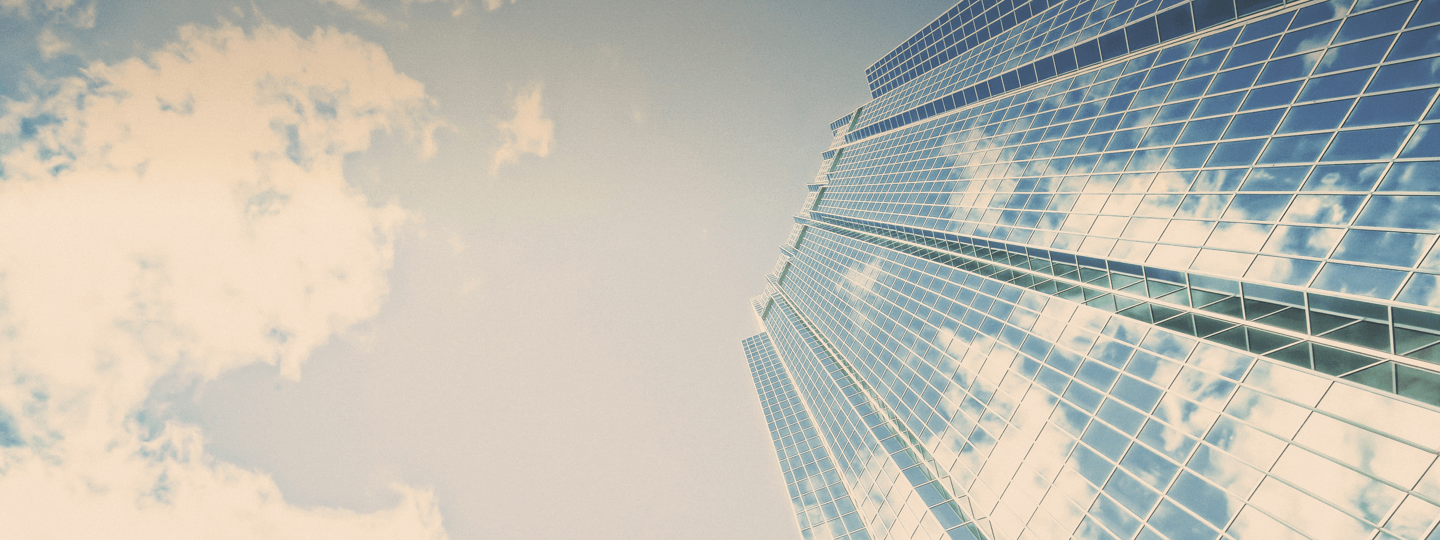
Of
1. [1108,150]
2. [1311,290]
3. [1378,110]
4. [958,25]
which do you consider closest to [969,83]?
[958,25]

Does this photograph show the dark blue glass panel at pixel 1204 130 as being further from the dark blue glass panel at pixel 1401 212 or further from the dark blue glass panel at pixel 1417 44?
the dark blue glass panel at pixel 1401 212

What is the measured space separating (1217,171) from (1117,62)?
49.3ft

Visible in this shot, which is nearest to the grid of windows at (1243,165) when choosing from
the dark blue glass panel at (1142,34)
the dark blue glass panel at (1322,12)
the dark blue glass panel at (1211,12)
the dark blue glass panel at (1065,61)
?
the dark blue glass panel at (1322,12)

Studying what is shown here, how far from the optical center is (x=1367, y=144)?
52.7 ft

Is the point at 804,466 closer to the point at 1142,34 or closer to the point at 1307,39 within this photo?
the point at 1142,34

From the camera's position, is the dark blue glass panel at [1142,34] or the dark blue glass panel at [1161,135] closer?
the dark blue glass panel at [1161,135]

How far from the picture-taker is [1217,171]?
817 inches

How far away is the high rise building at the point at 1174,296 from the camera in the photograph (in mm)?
14531

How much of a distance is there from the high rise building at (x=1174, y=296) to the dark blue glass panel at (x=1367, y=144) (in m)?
0.07

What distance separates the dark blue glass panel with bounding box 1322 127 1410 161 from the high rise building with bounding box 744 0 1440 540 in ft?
0.23

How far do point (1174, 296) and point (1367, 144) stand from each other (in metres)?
8.45

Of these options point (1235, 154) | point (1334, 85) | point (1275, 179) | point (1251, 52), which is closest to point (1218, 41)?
point (1251, 52)

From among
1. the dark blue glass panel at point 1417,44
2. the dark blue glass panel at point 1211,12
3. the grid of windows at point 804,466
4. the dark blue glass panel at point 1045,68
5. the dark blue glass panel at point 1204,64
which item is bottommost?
the grid of windows at point 804,466

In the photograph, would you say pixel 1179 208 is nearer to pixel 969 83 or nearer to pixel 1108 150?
pixel 1108 150
